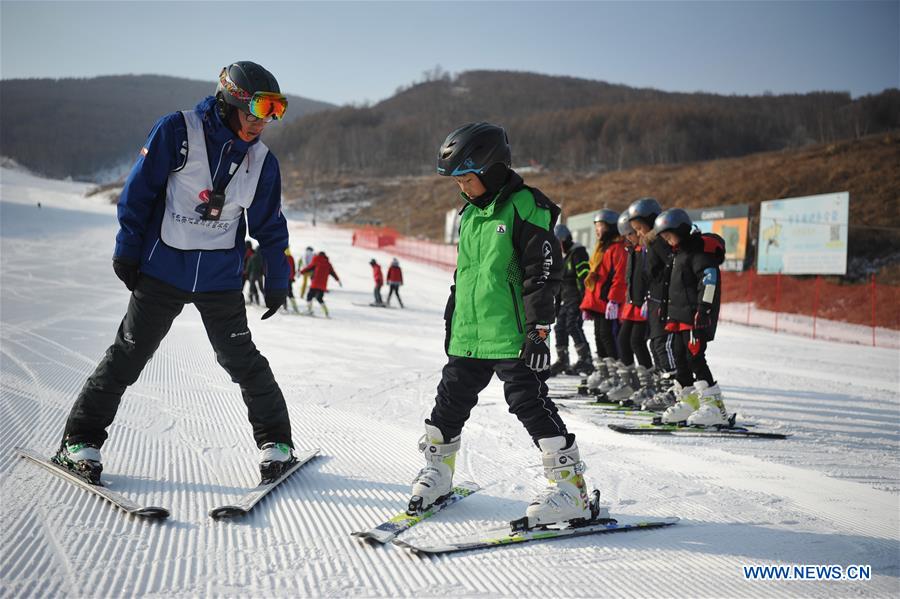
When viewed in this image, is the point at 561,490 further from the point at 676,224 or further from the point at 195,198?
the point at 676,224

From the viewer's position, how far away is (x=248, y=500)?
283 centimetres

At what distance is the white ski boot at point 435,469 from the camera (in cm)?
295

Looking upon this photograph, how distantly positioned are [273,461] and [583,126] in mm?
123452

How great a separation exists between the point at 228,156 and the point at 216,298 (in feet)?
2.42

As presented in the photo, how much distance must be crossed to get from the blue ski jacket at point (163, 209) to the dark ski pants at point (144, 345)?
8 centimetres

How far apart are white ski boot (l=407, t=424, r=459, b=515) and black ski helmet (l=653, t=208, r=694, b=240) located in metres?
3.65

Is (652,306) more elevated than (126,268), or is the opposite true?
(126,268)

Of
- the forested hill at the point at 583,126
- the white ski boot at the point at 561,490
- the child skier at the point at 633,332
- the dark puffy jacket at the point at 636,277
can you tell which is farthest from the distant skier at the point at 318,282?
the forested hill at the point at 583,126

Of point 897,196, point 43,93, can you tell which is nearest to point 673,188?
point 897,196

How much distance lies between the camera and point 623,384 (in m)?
7.00

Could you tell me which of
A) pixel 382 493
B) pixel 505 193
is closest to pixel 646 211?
pixel 505 193

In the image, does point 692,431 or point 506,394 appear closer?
point 506,394

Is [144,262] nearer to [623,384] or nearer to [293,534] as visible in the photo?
[293,534]

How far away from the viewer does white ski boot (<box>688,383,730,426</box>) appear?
5.57 m
